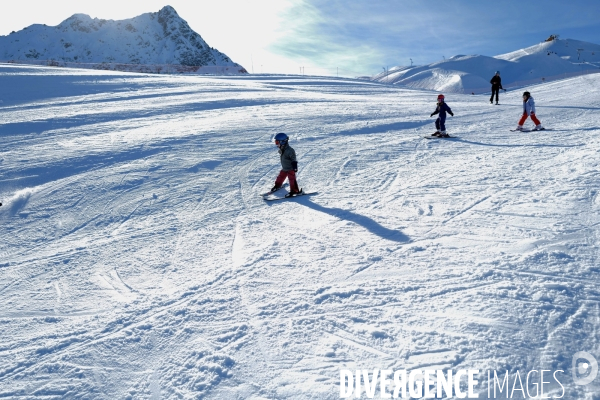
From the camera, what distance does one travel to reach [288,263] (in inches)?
179

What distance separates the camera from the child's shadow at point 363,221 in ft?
16.2

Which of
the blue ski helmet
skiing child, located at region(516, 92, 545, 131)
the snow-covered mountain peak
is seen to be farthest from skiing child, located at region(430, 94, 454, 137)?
the snow-covered mountain peak

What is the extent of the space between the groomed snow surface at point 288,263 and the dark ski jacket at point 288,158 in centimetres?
68

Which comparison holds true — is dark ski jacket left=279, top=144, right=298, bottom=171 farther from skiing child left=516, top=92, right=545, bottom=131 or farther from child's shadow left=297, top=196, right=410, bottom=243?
skiing child left=516, top=92, right=545, bottom=131

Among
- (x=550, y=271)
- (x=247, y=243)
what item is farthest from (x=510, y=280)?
(x=247, y=243)

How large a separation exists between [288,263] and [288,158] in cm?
286

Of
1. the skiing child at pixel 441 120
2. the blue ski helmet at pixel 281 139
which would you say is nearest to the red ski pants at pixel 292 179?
the blue ski helmet at pixel 281 139

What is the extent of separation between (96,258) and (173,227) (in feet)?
3.94

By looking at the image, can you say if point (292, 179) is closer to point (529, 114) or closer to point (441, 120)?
point (441, 120)

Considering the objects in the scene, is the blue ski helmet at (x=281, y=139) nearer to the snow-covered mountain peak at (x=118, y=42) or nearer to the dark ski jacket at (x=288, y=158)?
the dark ski jacket at (x=288, y=158)

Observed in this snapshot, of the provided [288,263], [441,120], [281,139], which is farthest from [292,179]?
[441,120]

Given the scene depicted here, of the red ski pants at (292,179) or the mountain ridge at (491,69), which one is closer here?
the red ski pants at (292,179)

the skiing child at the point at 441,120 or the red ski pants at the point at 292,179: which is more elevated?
the skiing child at the point at 441,120

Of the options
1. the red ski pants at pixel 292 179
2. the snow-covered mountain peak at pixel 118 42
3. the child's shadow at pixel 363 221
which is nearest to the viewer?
the child's shadow at pixel 363 221
